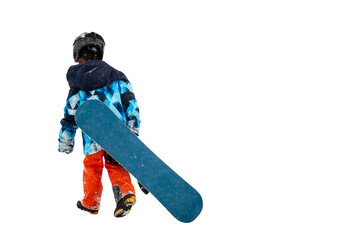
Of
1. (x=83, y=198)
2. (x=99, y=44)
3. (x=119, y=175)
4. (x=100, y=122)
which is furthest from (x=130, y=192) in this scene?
(x=99, y=44)

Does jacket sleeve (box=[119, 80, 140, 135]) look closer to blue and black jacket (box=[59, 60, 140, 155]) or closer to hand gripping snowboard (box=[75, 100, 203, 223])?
blue and black jacket (box=[59, 60, 140, 155])

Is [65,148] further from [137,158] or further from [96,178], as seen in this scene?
[137,158]

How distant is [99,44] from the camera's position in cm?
225

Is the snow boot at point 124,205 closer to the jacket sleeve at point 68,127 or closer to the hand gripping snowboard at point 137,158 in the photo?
the hand gripping snowboard at point 137,158

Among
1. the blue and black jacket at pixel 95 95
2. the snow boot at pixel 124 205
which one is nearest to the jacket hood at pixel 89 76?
the blue and black jacket at pixel 95 95

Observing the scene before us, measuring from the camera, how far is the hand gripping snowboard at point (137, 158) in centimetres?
199

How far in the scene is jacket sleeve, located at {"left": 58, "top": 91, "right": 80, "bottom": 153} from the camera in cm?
214

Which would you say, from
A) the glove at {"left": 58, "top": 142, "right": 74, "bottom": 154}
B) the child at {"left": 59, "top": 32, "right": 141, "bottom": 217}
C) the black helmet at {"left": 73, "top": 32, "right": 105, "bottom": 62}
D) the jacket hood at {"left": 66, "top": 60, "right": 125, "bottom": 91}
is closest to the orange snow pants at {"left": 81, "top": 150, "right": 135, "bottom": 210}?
the child at {"left": 59, "top": 32, "right": 141, "bottom": 217}

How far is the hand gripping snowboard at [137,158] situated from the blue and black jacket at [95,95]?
16 cm

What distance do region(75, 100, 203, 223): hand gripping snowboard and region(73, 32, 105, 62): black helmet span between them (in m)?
0.45

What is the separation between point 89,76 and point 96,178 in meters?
0.66

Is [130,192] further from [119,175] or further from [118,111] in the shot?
[118,111]

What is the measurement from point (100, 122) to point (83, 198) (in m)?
0.57

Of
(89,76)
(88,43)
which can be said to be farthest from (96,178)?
(88,43)
